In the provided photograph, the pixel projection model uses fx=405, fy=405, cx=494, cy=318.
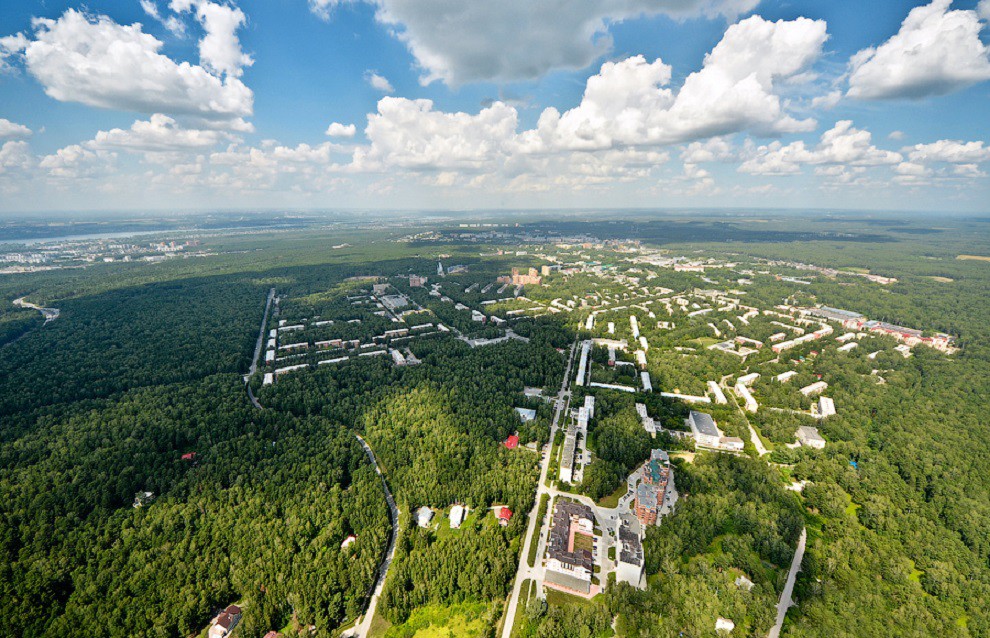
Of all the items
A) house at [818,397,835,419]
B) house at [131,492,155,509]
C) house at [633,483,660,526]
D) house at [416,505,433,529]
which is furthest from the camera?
house at [818,397,835,419]

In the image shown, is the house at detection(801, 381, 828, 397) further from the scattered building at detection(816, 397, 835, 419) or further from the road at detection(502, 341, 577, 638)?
the road at detection(502, 341, 577, 638)

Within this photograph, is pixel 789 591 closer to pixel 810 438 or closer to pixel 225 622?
pixel 810 438

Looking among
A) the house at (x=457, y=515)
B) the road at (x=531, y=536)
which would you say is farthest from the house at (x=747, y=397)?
the house at (x=457, y=515)

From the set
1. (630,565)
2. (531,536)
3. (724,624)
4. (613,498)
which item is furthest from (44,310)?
(724,624)

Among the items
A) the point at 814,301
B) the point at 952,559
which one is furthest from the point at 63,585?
the point at 814,301

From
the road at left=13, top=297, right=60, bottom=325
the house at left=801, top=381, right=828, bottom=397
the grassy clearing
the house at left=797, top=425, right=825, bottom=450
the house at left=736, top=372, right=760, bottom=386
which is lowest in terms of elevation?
the grassy clearing

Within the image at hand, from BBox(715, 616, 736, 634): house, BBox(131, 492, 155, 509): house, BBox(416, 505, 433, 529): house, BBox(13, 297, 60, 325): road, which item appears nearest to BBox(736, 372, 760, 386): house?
BBox(715, 616, 736, 634): house

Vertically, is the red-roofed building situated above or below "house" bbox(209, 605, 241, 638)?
above
